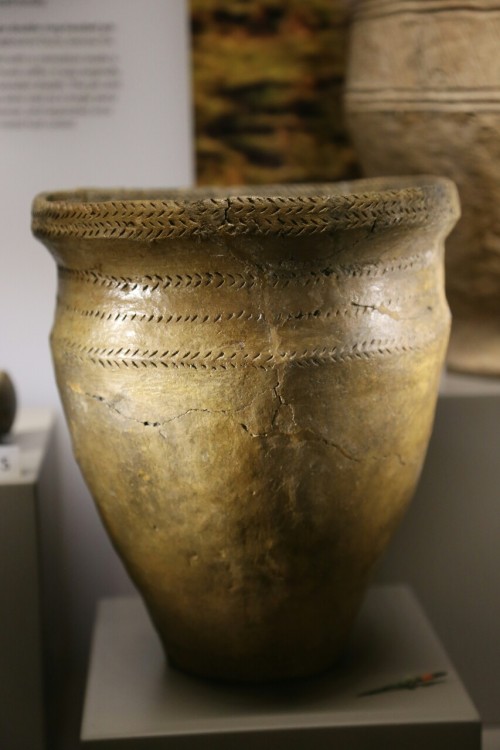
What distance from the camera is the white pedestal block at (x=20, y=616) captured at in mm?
1796

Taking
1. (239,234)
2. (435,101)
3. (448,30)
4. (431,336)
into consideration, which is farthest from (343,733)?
(448,30)

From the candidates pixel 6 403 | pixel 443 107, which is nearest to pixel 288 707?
pixel 6 403

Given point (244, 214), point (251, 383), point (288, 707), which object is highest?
point (244, 214)

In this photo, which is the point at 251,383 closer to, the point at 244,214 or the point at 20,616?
the point at 244,214

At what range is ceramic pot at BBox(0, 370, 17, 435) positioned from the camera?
Answer: 1962mm

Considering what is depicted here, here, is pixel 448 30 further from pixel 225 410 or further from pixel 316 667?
pixel 316 667

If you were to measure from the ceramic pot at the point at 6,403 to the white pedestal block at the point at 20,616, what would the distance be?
0.14m

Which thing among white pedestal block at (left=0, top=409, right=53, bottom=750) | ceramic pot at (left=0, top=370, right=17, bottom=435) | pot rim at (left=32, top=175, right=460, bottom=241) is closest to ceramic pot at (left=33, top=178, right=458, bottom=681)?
pot rim at (left=32, top=175, right=460, bottom=241)

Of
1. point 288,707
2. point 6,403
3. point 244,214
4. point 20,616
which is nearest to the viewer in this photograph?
point 244,214

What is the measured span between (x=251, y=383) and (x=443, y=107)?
2.51ft

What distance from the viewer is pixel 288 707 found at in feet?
5.42

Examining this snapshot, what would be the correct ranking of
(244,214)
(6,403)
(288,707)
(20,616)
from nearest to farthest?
(244,214)
(288,707)
(20,616)
(6,403)

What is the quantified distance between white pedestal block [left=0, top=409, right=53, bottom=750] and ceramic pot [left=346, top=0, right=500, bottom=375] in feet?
3.03

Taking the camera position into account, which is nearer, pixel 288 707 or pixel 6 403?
pixel 288 707
